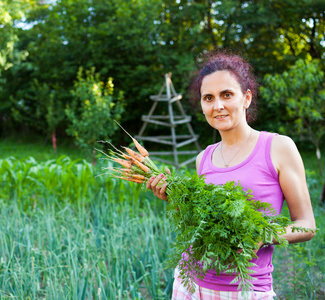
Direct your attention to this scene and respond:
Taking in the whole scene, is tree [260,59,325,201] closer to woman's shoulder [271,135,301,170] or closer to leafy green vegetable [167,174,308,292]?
woman's shoulder [271,135,301,170]

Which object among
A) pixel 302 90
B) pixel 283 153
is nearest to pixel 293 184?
pixel 283 153

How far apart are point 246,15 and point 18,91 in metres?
8.51

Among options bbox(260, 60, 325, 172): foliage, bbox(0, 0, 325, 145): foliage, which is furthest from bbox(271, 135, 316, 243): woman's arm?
bbox(0, 0, 325, 145): foliage

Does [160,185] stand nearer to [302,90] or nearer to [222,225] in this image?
[222,225]

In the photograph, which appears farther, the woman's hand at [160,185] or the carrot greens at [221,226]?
the woman's hand at [160,185]

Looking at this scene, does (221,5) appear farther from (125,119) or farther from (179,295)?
(179,295)

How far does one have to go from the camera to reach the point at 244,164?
4.07ft

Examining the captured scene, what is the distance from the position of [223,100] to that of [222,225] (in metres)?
0.44

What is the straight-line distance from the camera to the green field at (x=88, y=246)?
6.67 ft

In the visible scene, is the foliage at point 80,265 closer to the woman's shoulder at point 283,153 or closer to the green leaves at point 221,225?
the green leaves at point 221,225

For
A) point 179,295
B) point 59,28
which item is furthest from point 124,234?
point 59,28

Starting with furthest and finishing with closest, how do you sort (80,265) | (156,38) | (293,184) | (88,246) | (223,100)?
(156,38), (88,246), (80,265), (223,100), (293,184)

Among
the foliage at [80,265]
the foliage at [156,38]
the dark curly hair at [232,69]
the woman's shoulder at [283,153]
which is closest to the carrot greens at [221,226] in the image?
the woman's shoulder at [283,153]

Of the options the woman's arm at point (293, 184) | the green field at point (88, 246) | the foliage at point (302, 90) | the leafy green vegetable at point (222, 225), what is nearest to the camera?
the leafy green vegetable at point (222, 225)
